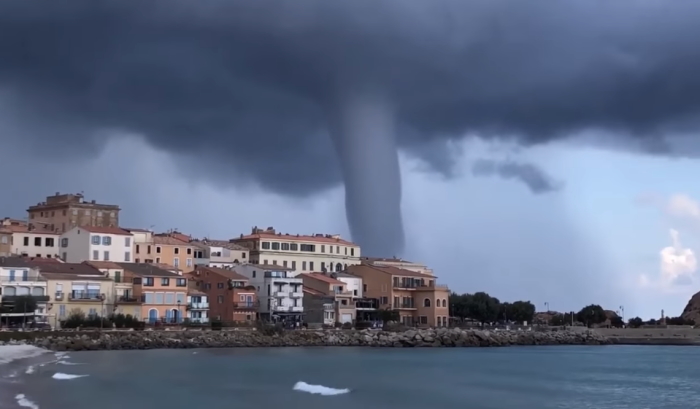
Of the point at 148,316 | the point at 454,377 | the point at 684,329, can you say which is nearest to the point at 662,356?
the point at 684,329

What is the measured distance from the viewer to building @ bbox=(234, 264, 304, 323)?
110312 millimetres

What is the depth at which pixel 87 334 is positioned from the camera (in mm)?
91062

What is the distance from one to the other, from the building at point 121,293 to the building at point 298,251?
91.8ft

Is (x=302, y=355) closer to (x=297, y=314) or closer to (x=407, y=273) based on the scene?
(x=297, y=314)

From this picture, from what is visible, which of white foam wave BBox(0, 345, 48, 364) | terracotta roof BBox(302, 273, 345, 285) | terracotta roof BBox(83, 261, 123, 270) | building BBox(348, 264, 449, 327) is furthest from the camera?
building BBox(348, 264, 449, 327)

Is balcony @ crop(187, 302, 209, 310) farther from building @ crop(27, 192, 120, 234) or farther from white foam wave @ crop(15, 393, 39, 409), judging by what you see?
white foam wave @ crop(15, 393, 39, 409)

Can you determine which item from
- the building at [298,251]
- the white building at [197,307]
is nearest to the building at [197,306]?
the white building at [197,307]

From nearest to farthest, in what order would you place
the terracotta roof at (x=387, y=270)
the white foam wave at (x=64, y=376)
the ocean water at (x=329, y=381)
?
1. the ocean water at (x=329, y=381)
2. the white foam wave at (x=64, y=376)
3. the terracotta roof at (x=387, y=270)

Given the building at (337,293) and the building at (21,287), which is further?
the building at (337,293)

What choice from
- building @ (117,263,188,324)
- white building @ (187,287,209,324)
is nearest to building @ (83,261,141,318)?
building @ (117,263,188,324)

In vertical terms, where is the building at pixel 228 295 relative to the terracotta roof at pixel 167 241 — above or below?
below

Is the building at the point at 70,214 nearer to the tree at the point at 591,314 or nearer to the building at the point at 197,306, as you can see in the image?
the building at the point at 197,306

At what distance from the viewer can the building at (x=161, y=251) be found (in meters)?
117

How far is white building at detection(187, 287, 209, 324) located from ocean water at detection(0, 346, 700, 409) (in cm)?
1072
